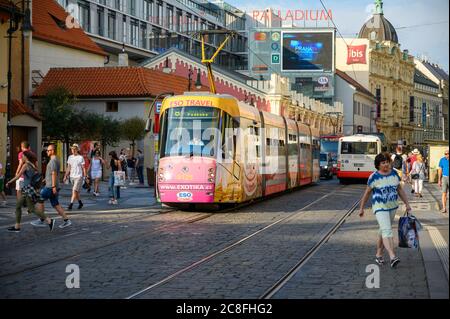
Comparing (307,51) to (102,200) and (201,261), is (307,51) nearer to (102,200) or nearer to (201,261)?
(102,200)

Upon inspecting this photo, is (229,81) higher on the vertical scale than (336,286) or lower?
higher

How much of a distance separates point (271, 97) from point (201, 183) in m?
46.8

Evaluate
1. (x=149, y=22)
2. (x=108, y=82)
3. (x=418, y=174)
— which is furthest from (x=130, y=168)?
(x=149, y=22)

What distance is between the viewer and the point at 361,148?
4678 centimetres

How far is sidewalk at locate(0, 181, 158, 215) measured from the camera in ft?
80.0

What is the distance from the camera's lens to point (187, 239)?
16000 millimetres

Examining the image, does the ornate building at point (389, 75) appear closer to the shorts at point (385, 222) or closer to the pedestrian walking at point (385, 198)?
the pedestrian walking at point (385, 198)

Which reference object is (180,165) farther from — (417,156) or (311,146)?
(311,146)

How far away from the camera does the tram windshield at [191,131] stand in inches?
862

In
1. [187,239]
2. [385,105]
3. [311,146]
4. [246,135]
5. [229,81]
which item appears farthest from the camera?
[385,105]

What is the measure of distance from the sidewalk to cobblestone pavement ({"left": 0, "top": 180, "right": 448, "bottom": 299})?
255 centimetres

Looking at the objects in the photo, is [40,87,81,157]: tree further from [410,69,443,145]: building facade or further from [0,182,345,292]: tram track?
[410,69,443,145]: building facade

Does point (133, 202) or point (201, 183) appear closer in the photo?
point (201, 183)

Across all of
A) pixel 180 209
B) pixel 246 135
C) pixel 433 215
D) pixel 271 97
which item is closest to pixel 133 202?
pixel 180 209
